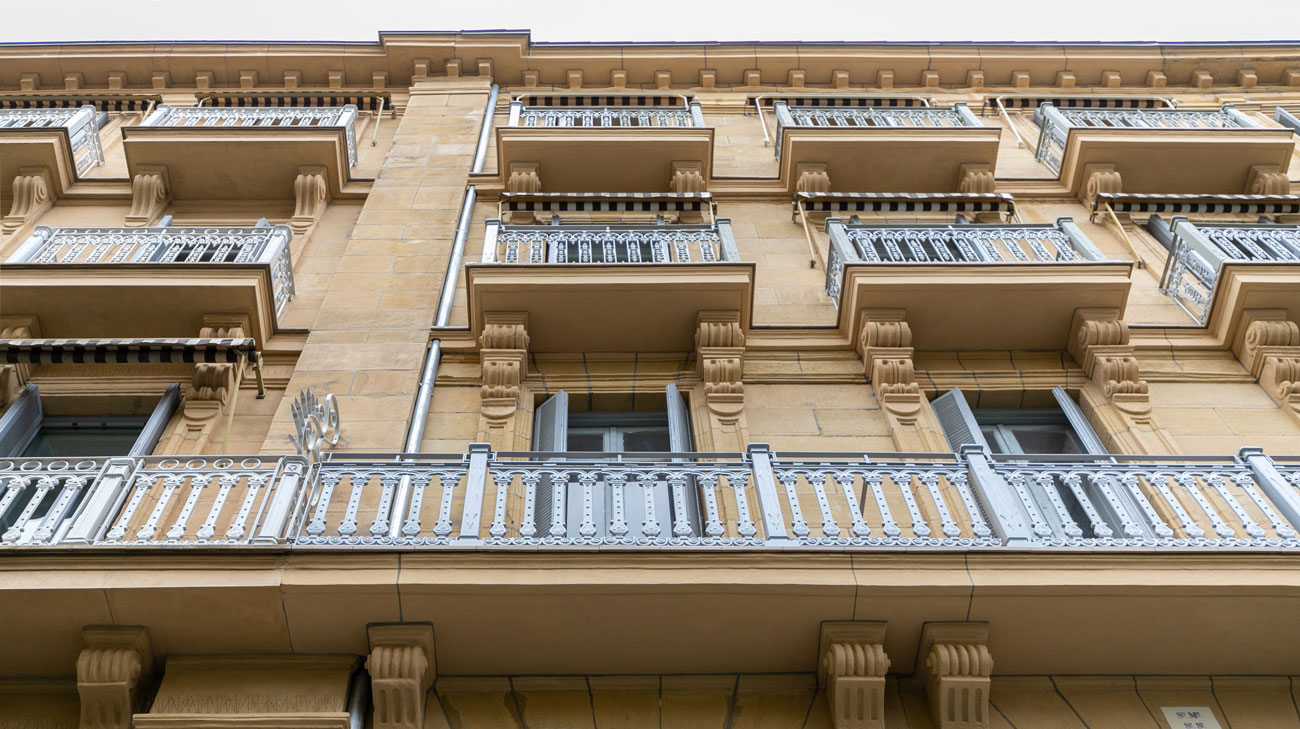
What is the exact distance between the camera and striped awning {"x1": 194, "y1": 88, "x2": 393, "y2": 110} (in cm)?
1695

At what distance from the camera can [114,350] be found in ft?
30.2

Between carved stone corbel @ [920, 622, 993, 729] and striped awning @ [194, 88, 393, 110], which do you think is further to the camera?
striped awning @ [194, 88, 393, 110]

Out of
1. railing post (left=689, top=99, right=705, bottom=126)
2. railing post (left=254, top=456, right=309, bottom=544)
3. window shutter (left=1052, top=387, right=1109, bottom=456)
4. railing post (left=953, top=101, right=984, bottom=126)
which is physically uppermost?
railing post (left=953, top=101, right=984, bottom=126)

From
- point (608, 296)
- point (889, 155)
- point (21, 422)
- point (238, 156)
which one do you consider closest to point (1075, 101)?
point (889, 155)

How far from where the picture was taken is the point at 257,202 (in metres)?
14.0

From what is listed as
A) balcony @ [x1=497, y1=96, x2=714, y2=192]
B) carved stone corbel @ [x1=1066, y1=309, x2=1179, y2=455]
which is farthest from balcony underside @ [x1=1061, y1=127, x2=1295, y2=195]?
balcony @ [x1=497, y1=96, x2=714, y2=192]

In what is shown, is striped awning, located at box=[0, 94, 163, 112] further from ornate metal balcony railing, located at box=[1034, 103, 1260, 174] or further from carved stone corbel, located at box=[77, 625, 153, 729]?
ornate metal balcony railing, located at box=[1034, 103, 1260, 174]

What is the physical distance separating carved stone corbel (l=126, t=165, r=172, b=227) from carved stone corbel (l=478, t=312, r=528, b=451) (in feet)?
18.8

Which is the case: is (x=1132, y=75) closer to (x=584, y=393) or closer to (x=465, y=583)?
(x=584, y=393)

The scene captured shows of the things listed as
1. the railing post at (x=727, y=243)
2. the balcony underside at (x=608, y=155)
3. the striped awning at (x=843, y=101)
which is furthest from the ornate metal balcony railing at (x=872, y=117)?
the railing post at (x=727, y=243)

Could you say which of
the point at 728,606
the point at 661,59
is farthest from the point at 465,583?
the point at 661,59

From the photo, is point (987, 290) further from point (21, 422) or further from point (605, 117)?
point (21, 422)

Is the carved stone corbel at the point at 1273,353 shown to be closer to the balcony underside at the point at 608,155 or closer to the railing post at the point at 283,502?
the balcony underside at the point at 608,155

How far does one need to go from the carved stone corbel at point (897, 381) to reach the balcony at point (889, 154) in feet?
14.0
